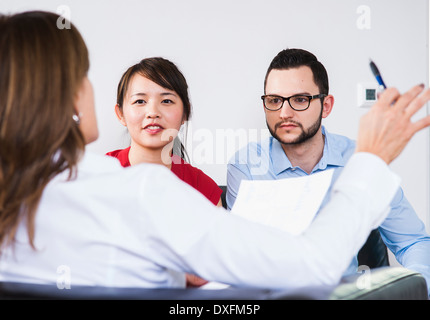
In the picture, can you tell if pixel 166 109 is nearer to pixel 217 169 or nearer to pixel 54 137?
pixel 217 169

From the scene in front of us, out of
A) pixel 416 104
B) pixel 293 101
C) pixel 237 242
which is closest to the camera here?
pixel 237 242

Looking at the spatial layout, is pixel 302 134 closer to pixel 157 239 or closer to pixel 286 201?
pixel 286 201

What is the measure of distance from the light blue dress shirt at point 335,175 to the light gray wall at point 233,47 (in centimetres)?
22

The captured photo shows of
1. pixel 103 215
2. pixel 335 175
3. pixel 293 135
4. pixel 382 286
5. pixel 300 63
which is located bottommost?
pixel 382 286

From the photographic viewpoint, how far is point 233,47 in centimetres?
200

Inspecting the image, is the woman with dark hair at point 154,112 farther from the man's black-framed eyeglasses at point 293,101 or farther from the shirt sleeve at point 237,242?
the shirt sleeve at point 237,242

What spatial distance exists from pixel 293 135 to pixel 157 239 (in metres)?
1.24

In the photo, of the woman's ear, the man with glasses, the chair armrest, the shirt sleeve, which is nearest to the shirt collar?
the man with glasses

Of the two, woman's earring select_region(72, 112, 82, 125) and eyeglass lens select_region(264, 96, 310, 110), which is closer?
woman's earring select_region(72, 112, 82, 125)

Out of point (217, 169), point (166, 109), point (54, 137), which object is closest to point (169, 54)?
point (166, 109)

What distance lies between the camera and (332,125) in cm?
204

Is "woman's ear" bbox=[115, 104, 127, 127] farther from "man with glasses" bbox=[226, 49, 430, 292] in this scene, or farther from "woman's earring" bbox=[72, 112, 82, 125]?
"woman's earring" bbox=[72, 112, 82, 125]

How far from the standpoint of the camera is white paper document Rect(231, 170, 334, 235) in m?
0.84

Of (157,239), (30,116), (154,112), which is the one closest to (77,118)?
(30,116)
